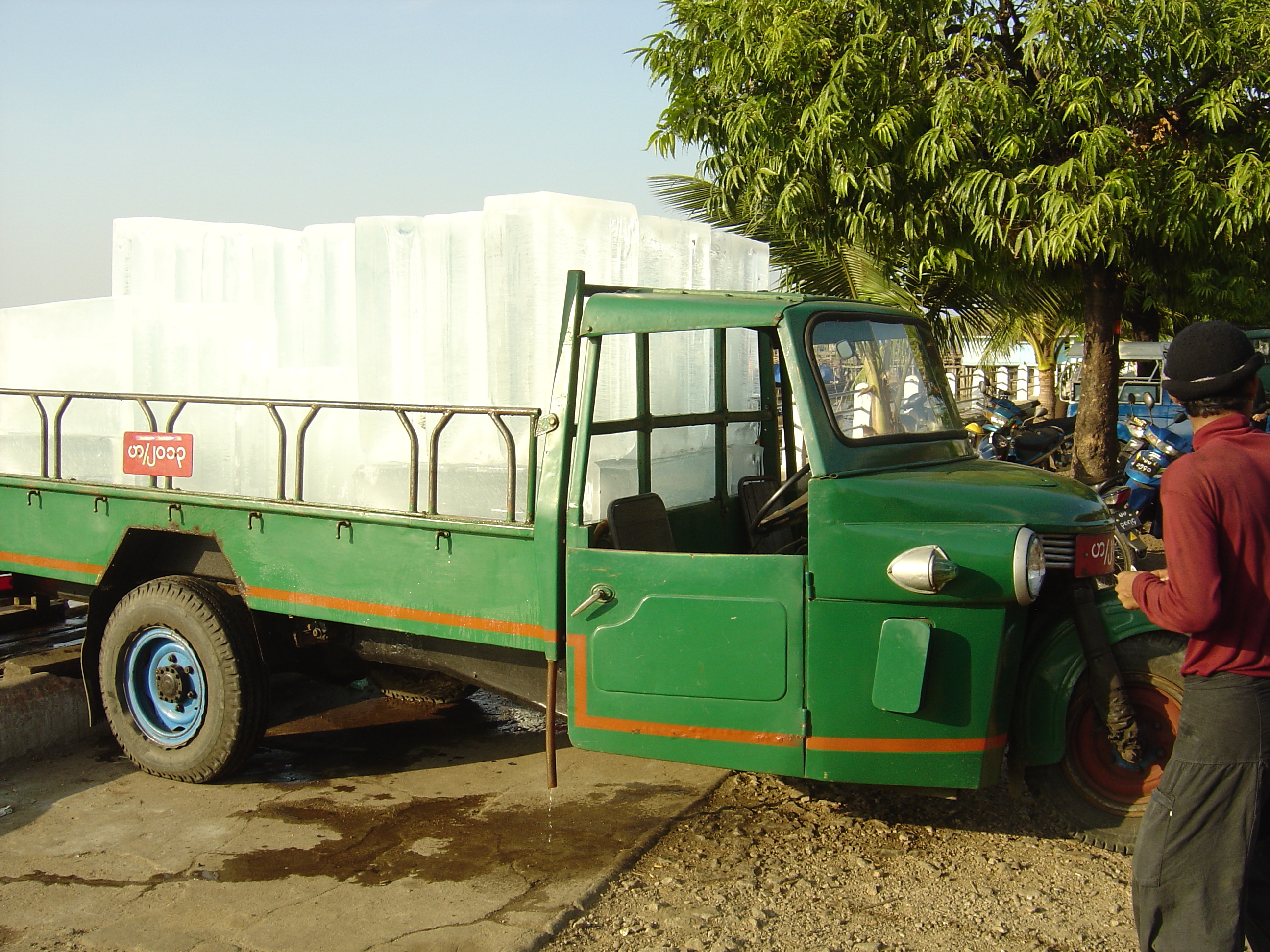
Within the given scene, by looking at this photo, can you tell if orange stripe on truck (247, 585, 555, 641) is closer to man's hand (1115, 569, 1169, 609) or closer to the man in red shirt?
man's hand (1115, 569, 1169, 609)

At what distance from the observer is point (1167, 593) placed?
2434 mm

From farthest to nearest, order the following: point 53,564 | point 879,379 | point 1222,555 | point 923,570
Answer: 1. point 53,564
2. point 879,379
3. point 923,570
4. point 1222,555

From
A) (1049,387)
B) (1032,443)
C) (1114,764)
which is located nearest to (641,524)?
(1114,764)

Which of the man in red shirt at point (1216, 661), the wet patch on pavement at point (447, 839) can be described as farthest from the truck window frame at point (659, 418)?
the man in red shirt at point (1216, 661)

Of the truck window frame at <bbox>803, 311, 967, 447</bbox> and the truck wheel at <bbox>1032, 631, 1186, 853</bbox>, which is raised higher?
the truck window frame at <bbox>803, 311, 967, 447</bbox>

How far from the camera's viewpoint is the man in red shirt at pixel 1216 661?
2.38 meters

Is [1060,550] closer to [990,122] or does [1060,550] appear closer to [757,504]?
[757,504]

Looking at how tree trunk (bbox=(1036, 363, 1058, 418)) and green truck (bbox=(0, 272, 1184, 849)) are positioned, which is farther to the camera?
tree trunk (bbox=(1036, 363, 1058, 418))

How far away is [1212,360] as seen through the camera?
246cm

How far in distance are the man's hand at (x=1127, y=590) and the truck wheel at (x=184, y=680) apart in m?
3.42

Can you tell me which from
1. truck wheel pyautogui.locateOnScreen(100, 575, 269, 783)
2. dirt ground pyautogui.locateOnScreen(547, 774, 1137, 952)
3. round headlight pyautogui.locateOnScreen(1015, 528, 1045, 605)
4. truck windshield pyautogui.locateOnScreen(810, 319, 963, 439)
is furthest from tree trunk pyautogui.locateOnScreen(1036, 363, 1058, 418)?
truck wheel pyautogui.locateOnScreen(100, 575, 269, 783)

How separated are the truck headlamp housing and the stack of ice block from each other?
56.7 inches

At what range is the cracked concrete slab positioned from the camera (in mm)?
3344

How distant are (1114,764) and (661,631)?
61.1 inches
